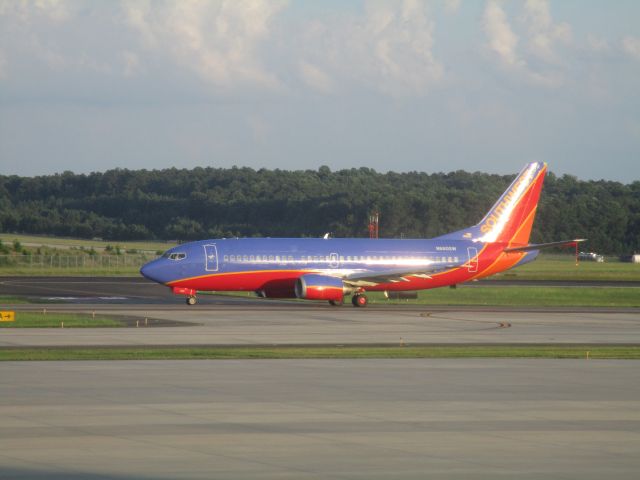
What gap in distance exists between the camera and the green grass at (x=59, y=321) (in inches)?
1738

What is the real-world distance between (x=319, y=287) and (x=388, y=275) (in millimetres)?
4741

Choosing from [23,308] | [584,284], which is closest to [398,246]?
[23,308]

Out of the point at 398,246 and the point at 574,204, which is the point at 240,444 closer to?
the point at 398,246

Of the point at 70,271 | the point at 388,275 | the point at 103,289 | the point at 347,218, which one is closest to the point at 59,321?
the point at 388,275

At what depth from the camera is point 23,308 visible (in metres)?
54.5

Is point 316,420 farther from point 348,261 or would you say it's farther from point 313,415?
point 348,261

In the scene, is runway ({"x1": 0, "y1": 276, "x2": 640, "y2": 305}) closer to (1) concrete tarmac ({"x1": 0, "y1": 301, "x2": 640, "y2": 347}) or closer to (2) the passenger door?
(2) the passenger door

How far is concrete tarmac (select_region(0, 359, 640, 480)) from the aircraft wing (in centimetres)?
3057

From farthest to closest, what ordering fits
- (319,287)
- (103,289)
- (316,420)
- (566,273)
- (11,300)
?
(566,273) → (103,289) → (11,300) → (319,287) → (316,420)

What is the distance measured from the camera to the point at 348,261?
62469mm

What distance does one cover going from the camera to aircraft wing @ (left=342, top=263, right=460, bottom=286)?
62188 mm

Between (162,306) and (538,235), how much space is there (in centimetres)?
11184

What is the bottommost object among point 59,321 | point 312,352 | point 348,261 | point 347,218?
point 312,352

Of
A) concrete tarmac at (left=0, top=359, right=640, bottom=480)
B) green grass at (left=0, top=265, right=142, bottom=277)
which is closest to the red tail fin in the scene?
concrete tarmac at (left=0, top=359, right=640, bottom=480)
